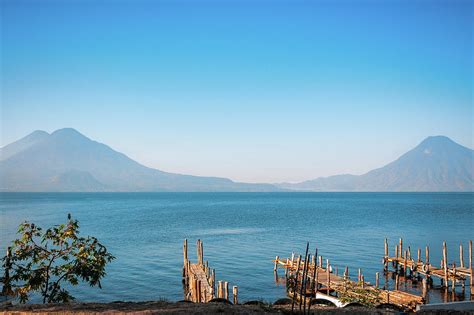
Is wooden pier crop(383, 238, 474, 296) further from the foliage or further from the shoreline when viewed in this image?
the shoreline

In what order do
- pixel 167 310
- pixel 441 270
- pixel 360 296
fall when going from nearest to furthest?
pixel 167 310
pixel 360 296
pixel 441 270

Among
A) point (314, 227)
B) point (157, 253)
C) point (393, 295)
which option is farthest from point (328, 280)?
point (314, 227)

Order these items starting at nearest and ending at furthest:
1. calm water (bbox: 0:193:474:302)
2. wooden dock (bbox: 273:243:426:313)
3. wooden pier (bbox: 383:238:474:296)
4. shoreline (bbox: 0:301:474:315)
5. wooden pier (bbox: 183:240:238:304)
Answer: shoreline (bbox: 0:301:474:315)
wooden dock (bbox: 273:243:426:313)
wooden pier (bbox: 183:240:238:304)
wooden pier (bbox: 383:238:474:296)
calm water (bbox: 0:193:474:302)

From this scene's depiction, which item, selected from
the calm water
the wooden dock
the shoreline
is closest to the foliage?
the wooden dock

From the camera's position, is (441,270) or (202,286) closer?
(202,286)

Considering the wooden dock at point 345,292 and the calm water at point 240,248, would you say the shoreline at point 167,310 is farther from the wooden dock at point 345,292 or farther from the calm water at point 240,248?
the calm water at point 240,248

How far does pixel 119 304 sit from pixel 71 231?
10.9 feet

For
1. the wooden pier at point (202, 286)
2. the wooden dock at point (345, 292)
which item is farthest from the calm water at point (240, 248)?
the wooden dock at point (345, 292)

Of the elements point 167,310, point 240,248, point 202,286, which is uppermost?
point 167,310

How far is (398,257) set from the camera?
38.2 meters

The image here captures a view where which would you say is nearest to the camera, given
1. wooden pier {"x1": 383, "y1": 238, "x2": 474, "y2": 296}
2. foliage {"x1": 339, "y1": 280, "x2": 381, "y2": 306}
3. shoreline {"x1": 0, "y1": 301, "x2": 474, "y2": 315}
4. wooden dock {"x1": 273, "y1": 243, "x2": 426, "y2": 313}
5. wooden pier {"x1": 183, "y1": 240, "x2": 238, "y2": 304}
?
shoreline {"x1": 0, "y1": 301, "x2": 474, "y2": 315}

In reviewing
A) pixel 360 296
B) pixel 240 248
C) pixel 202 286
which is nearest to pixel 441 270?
pixel 360 296

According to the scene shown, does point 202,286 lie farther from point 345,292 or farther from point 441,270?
point 441,270

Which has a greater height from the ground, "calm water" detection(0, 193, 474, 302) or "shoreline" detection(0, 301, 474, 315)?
"shoreline" detection(0, 301, 474, 315)
